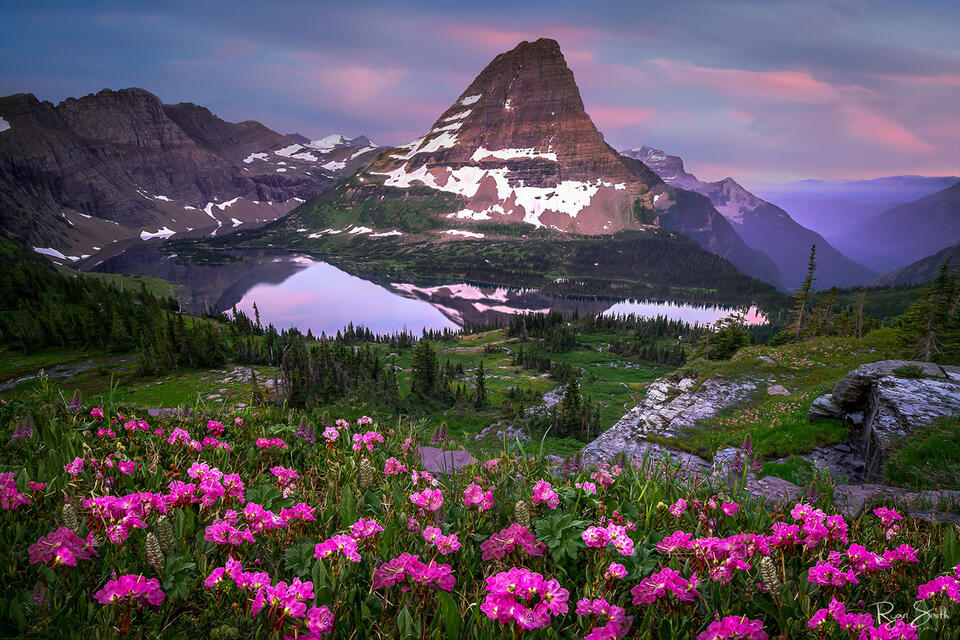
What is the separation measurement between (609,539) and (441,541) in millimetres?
985

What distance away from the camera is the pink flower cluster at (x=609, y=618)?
1898mm

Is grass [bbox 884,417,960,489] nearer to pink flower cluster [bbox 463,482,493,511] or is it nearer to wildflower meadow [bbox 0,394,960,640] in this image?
wildflower meadow [bbox 0,394,960,640]

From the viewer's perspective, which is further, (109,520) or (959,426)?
(959,426)

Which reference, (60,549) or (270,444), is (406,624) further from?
(270,444)

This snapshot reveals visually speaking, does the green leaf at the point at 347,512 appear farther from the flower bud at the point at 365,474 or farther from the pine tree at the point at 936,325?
the pine tree at the point at 936,325

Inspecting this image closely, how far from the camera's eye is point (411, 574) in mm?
2145

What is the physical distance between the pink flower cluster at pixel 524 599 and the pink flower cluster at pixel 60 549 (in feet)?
6.56

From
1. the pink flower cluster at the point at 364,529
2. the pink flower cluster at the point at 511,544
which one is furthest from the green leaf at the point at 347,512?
the pink flower cluster at the point at 511,544

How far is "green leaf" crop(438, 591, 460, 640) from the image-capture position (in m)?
1.95

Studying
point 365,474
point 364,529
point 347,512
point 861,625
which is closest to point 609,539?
point 861,625

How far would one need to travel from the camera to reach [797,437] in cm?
1423

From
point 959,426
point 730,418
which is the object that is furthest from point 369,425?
point 730,418

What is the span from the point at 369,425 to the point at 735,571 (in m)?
4.39

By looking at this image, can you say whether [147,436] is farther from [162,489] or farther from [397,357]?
[397,357]
